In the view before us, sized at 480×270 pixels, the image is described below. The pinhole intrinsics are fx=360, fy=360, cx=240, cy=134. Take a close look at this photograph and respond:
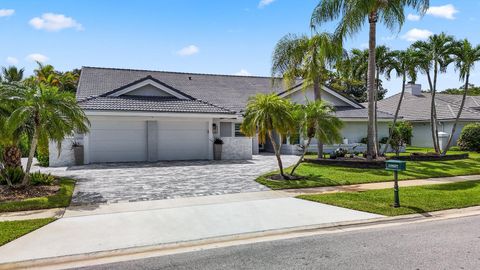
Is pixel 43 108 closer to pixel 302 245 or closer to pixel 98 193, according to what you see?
pixel 98 193

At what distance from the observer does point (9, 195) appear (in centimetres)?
1023

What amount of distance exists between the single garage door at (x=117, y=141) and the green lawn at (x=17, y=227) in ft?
36.6

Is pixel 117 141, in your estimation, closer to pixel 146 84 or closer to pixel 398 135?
pixel 146 84

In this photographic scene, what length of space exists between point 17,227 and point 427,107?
34.3m

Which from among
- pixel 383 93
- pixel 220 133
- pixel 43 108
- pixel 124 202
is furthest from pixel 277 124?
pixel 383 93

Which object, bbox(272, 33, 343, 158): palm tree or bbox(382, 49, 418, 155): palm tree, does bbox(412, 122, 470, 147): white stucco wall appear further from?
bbox(272, 33, 343, 158): palm tree

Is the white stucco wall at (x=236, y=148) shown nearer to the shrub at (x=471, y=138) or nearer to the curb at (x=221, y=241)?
the curb at (x=221, y=241)

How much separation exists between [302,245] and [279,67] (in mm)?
14541

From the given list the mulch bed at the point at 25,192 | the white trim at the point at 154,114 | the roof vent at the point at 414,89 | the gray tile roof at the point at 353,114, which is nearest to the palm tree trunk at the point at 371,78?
the white trim at the point at 154,114

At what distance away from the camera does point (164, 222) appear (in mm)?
7809

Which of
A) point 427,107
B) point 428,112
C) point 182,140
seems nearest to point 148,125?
point 182,140

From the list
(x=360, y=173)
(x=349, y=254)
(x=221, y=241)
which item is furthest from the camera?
(x=360, y=173)

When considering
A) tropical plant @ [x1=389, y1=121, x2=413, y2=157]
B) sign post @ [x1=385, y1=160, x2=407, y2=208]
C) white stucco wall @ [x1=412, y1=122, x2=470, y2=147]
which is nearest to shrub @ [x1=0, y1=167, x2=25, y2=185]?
sign post @ [x1=385, y1=160, x2=407, y2=208]

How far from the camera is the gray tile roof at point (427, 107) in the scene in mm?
30422
